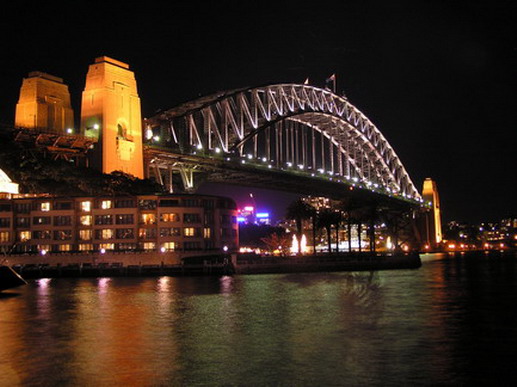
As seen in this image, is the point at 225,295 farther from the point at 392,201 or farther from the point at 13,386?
the point at 392,201

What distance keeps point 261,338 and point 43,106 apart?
2765 inches

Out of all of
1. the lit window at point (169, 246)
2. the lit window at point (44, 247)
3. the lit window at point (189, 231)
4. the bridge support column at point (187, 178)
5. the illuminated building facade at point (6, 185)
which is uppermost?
the bridge support column at point (187, 178)

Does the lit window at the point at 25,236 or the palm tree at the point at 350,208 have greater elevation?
the palm tree at the point at 350,208

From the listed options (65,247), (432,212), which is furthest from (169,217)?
(432,212)

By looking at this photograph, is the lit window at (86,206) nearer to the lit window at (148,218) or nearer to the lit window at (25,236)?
the lit window at (148,218)

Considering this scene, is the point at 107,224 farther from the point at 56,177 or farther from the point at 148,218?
the point at 56,177

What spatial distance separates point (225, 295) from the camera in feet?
154

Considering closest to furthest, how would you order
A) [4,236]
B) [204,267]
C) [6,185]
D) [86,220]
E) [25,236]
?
[204,267]
[6,185]
[86,220]
[25,236]
[4,236]

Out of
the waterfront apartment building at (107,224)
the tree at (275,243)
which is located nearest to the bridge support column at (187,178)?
the waterfront apartment building at (107,224)

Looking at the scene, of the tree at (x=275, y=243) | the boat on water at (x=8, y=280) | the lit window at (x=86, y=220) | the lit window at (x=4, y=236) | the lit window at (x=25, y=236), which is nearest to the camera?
the boat on water at (x=8, y=280)

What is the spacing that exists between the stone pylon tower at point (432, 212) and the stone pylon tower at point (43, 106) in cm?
11821

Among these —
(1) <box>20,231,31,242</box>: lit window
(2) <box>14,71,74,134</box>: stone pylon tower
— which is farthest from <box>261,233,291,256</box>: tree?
(1) <box>20,231,31,242</box>: lit window

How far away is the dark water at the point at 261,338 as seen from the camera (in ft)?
68.7

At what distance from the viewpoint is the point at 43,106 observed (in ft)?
291
